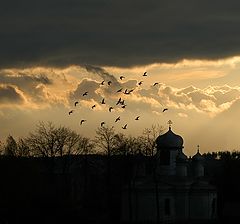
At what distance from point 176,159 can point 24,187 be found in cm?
2286

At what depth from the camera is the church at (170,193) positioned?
98938 mm

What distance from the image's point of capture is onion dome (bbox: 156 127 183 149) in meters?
101

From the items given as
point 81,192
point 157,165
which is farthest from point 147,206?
point 81,192

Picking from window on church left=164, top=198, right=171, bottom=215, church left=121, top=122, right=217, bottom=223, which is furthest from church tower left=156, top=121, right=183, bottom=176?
window on church left=164, top=198, right=171, bottom=215

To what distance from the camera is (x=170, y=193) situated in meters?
100

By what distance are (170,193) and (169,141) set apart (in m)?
5.71

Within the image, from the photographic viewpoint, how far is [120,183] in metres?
108

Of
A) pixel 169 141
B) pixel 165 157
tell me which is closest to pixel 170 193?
pixel 165 157

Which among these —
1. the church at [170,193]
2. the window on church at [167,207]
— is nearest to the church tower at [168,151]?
the church at [170,193]

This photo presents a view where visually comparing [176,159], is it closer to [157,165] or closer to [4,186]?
[157,165]

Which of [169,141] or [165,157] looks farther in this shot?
[169,141]

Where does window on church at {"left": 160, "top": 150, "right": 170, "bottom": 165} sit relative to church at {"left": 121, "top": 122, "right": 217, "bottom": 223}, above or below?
above

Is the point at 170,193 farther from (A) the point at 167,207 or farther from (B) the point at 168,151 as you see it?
(B) the point at 168,151

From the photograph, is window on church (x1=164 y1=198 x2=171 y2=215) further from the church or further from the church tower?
the church tower
